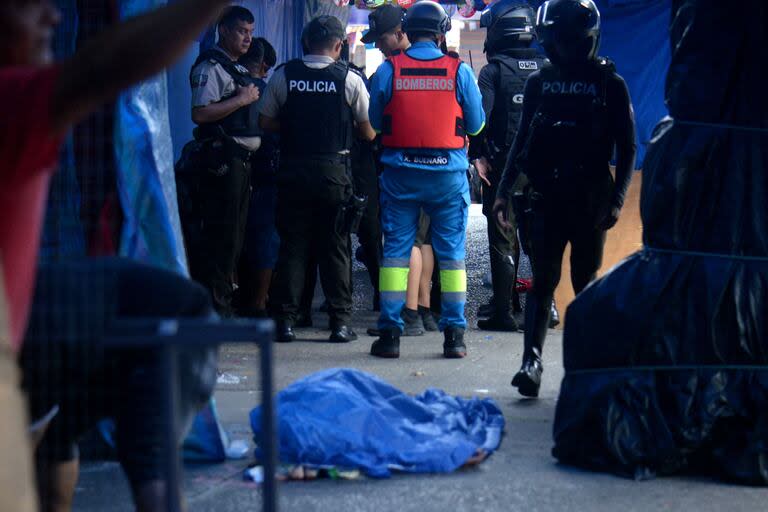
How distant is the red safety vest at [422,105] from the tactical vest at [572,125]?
1.76 meters

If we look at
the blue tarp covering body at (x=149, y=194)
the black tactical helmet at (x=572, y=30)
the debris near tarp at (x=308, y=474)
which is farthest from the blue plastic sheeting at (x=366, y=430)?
the black tactical helmet at (x=572, y=30)

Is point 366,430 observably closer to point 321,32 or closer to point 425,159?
point 425,159

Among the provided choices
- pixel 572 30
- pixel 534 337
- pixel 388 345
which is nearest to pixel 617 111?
pixel 572 30

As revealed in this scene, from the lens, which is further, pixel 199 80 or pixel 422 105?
pixel 199 80

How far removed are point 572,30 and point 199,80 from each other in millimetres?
3027

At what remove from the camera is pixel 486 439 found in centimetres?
598

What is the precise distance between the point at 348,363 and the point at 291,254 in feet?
3.25

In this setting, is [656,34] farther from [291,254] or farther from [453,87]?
[291,254]

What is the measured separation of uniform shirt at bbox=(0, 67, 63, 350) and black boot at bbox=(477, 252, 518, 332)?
715 centimetres

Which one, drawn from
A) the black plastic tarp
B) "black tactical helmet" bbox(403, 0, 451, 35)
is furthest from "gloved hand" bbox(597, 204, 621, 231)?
"black tactical helmet" bbox(403, 0, 451, 35)

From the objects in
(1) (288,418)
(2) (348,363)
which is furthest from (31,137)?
(2) (348,363)

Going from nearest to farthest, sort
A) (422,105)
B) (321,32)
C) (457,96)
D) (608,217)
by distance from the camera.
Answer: (608,217) < (422,105) < (457,96) < (321,32)

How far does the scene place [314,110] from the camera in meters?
8.65

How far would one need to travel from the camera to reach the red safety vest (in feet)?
27.4
